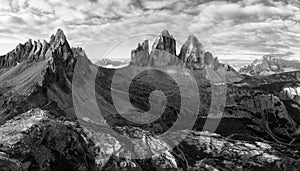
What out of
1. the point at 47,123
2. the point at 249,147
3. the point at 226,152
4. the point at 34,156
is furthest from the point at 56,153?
the point at 249,147

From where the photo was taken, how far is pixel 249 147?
449 feet

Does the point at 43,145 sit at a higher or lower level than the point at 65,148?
higher

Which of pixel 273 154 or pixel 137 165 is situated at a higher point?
pixel 137 165

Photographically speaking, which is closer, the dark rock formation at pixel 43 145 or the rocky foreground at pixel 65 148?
the dark rock formation at pixel 43 145

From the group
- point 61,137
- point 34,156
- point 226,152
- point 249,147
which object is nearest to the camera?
point 34,156

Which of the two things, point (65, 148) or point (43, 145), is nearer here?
point (43, 145)

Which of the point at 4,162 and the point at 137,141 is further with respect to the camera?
the point at 137,141

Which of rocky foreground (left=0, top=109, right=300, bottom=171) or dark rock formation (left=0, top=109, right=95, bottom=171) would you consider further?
rocky foreground (left=0, top=109, right=300, bottom=171)

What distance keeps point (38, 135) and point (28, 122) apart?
6181 millimetres

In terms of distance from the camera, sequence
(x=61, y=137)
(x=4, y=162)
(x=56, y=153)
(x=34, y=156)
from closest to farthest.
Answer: (x=4, y=162) → (x=34, y=156) → (x=56, y=153) → (x=61, y=137)

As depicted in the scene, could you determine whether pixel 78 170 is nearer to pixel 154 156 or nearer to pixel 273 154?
pixel 154 156

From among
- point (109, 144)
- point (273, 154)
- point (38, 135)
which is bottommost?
point (273, 154)

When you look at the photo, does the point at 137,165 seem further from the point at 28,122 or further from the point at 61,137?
the point at 28,122

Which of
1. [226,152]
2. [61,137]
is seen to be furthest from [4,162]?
[226,152]
